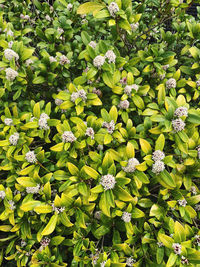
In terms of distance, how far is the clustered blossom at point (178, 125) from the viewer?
1.55 meters

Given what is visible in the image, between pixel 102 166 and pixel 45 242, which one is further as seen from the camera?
pixel 45 242

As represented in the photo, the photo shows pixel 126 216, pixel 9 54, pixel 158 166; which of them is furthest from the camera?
pixel 9 54

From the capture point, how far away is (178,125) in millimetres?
1559

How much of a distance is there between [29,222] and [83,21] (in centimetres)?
239

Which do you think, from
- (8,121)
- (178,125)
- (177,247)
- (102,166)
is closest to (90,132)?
(102,166)

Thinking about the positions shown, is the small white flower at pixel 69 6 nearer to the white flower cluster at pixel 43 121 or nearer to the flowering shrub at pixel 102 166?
the flowering shrub at pixel 102 166

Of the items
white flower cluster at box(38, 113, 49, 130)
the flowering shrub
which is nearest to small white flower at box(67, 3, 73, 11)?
the flowering shrub

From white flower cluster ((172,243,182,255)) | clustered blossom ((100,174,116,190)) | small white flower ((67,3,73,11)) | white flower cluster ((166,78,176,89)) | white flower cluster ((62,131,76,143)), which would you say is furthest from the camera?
small white flower ((67,3,73,11))

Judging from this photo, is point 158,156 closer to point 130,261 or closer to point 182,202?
point 182,202

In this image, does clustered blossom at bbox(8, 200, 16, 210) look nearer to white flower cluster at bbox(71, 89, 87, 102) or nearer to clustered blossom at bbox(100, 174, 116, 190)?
clustered blossom at bbox(100, 174, 116, 190)

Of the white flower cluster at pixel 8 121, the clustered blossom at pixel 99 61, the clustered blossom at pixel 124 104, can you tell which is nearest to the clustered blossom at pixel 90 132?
the clustered blossom at pixel 124 104

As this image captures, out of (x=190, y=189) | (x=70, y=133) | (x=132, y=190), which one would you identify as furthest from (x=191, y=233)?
(x=70, y=133)

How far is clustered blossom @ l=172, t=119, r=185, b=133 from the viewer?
1552 mm

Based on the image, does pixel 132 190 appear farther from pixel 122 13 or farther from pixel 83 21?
pixel 83 21
